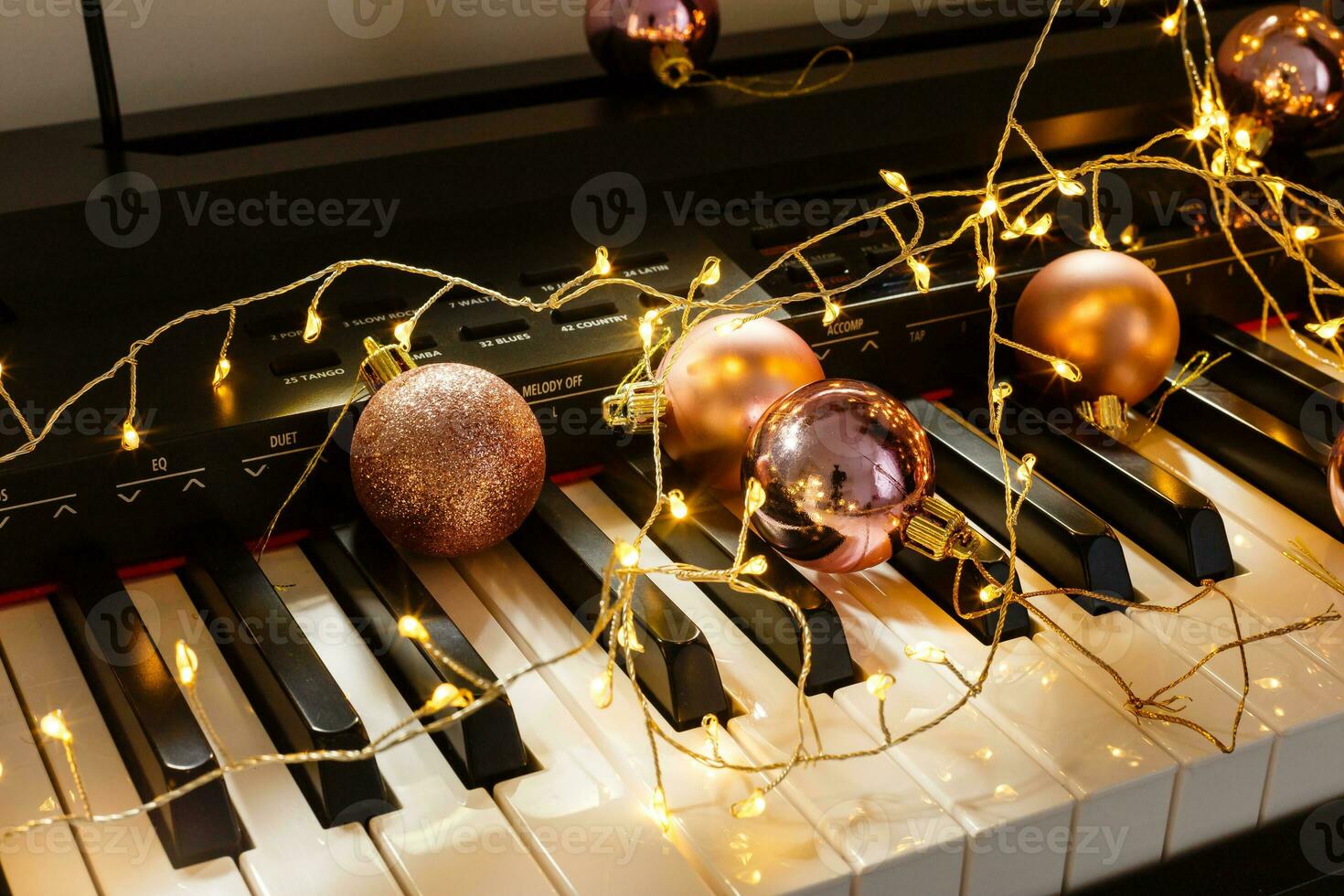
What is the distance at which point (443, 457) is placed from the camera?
979mm

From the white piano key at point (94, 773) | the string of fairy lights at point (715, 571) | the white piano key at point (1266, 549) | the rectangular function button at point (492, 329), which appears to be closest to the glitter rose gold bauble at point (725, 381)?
the string of fairy lights at point (715, 571)

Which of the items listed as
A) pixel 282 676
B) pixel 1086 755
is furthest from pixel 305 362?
pixel 1086 755

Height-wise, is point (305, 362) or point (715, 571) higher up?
point (305, 362)

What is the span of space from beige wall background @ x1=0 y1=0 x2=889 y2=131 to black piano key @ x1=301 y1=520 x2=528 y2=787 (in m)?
0.53

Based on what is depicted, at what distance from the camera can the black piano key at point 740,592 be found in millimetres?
942

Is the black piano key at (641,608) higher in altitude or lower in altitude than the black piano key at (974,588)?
higher

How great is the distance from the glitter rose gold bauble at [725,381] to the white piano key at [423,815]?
286 millimetres

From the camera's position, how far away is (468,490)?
975mm

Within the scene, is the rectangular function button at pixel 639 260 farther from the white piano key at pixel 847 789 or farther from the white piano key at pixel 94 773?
the white piano key at pixel 94 773

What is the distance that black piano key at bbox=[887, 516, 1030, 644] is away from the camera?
991mm

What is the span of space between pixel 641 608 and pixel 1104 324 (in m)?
0.48

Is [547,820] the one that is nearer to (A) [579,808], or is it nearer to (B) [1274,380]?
(A) [579,808]

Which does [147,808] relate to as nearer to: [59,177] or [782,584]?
[782,584]

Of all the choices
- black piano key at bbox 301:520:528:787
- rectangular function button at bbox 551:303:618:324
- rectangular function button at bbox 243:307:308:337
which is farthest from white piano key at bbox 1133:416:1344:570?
rectangular function button at bbox 243:307:308:337
